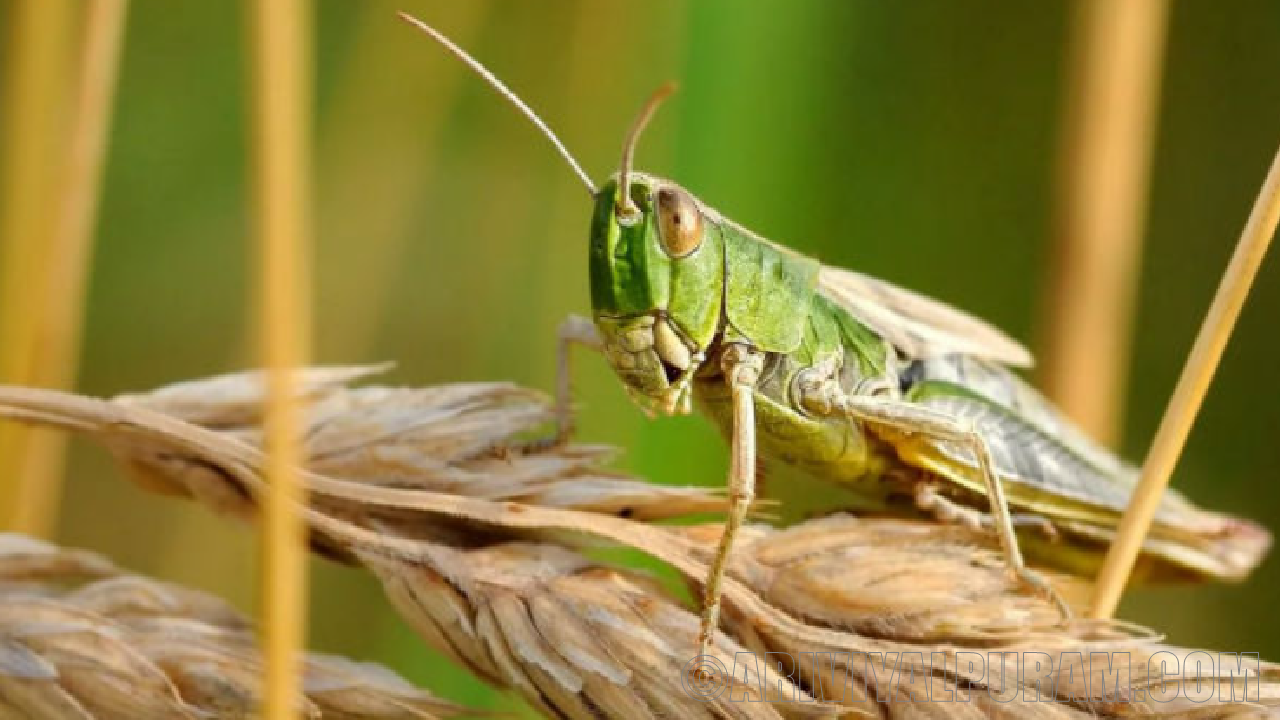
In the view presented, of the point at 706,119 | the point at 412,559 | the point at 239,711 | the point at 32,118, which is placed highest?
the point at 706,119

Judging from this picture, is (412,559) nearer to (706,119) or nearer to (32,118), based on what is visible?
(32,118)

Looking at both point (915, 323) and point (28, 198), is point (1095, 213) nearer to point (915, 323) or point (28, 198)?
point (915, 323)

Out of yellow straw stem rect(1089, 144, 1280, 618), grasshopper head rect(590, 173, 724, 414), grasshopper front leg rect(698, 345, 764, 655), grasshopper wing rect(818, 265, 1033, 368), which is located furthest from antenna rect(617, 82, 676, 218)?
yellow straw stem rect(1089, 144, 1280, 618)

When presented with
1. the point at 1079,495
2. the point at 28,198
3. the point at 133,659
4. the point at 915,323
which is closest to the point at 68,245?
the point at 28,198

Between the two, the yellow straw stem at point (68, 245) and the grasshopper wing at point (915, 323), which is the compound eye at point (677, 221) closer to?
the grasshopper wing at point (915, 323)

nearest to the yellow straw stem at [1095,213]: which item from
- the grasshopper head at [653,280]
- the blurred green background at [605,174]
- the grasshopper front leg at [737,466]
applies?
the blurred green background at [605,174]

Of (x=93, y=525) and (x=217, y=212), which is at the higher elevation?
(x=217, y=212)

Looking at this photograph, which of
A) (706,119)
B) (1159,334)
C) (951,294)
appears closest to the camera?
(706,119)

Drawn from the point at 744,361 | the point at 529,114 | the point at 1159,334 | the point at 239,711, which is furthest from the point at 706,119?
the point at 1159,334
